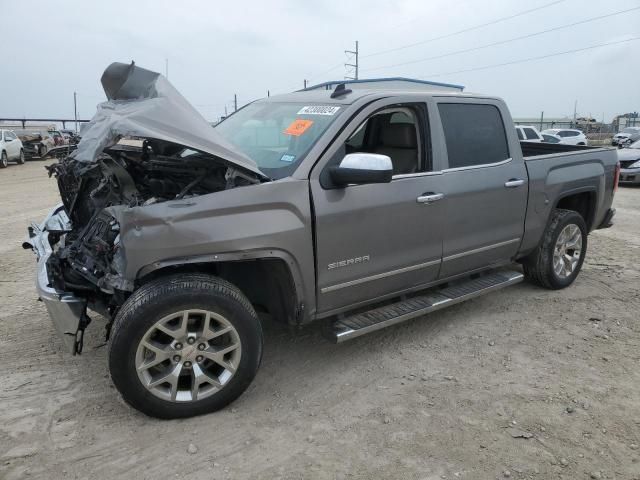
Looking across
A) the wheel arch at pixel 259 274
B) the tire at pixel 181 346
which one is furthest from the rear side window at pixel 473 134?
the tire at pixel 181 346

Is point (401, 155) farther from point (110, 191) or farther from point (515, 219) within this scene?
point (110, 191)

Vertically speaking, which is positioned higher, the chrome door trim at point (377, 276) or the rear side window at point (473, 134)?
the rear side window at point (473, 134)

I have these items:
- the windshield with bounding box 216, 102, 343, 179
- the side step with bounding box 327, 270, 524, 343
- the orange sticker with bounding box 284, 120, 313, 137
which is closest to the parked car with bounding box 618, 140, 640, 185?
the side step with bounding box 327, 270, 524, 343

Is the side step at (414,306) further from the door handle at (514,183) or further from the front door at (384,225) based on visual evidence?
the door handle at (514,183)

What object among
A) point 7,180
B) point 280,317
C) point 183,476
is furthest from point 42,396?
point 7,180

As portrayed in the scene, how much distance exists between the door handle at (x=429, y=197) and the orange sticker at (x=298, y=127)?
946 mm

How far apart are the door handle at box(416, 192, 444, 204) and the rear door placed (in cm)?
7

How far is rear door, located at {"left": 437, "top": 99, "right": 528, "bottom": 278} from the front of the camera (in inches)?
160

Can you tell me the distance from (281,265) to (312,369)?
92 centimetres

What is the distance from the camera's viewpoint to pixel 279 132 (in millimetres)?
3846

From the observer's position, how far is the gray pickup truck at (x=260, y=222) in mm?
2963

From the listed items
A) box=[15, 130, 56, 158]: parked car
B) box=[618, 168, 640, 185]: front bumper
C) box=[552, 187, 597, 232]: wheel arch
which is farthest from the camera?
box=[15, 130, 56, 158]: parked car

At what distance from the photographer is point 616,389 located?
137 inches

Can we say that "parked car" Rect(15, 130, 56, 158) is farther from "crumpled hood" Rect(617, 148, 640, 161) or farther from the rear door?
the rear door
